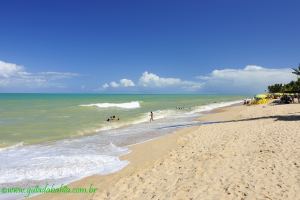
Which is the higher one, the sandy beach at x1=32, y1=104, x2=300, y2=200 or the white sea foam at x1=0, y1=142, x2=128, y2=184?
the sandy beach at x1=32, y1=104, x2=300, y2=200

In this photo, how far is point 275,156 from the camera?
11797mm

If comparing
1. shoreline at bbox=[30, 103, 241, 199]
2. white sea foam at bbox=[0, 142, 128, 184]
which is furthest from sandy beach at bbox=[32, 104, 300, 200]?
white sea foam at bbox=[0, 142, 128, 184]

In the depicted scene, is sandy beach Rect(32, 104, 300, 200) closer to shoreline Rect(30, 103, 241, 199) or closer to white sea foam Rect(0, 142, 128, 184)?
shoreline Rect(30, 103, 241, 199)

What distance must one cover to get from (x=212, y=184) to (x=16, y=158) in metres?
10.9

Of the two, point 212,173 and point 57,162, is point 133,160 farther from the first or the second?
point 212,173

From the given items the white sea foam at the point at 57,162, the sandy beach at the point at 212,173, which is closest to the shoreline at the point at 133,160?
the sandy beach at the point at 212,173

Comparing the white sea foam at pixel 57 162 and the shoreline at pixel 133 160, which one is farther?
the white sea foam at pixel 57 162

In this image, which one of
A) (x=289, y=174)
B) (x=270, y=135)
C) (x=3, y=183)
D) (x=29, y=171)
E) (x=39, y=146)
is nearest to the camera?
(x=289, y=174)

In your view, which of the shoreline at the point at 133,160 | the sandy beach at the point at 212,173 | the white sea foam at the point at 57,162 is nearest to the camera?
the sandy beach at the point at 212,173

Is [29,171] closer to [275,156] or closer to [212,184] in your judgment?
[212,184]

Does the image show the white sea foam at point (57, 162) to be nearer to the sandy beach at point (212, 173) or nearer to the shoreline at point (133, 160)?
the shoreline at point (133, 160)

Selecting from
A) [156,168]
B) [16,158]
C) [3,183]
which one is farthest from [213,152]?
[16,158]

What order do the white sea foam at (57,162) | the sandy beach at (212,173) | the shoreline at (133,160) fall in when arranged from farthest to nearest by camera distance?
the white sea foam at (57,162)
the shoreline at (133,160)
the sandy beach at (212,173)

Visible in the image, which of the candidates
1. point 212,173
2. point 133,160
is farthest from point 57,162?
point 212,173
